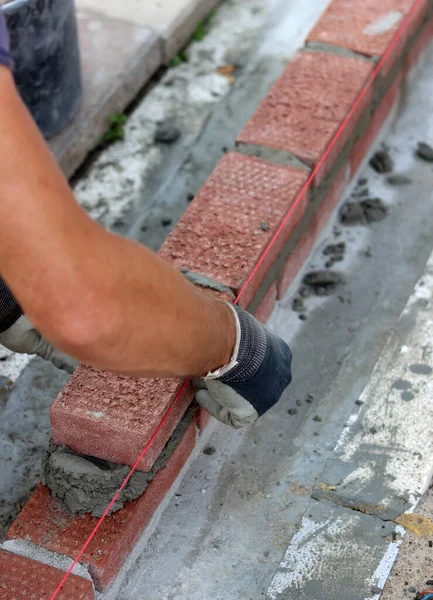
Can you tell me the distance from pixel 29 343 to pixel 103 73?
198cm

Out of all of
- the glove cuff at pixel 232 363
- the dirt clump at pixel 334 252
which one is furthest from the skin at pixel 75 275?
the dirt clump at pixel 334 252

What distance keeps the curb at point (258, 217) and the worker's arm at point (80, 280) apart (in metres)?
0.57

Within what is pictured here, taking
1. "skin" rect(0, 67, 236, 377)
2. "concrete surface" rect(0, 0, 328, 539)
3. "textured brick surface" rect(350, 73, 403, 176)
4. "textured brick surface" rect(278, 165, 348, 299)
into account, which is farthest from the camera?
"textured brick surface" rect(350, 73, 403, 176)

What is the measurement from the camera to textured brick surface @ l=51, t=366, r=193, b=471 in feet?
9.12

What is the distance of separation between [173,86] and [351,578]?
2.86m

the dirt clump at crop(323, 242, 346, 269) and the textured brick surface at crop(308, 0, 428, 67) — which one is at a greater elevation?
the textured brick surface at crop(308, 0, 428, 67)

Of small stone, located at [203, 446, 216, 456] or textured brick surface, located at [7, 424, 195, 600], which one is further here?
small stone, located at [203, 446, 216, 456]

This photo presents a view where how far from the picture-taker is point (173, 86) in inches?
191

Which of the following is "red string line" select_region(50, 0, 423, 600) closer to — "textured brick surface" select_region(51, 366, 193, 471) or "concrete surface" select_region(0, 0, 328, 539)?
"textured brick surface" select_region(51, 366, 193, 471)

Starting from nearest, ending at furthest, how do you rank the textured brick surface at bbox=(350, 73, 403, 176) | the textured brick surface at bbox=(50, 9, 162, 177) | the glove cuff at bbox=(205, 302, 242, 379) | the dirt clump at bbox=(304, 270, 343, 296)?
the glove cuff at bbox=(205, 302, 242, 379), the dirt clump at bbox=(304, 270, 343, 296), the textured brick surface at bbox=(350, 73, 403, 176), the textured brick surface at bbox=(50, 9, 162, 177)

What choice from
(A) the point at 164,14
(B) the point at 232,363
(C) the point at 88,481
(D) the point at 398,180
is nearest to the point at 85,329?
(B) the point at 232,363

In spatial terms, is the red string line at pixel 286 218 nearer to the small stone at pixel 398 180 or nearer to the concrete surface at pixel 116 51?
the small stone at pixel 398 180

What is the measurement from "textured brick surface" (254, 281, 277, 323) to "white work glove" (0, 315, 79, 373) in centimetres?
70

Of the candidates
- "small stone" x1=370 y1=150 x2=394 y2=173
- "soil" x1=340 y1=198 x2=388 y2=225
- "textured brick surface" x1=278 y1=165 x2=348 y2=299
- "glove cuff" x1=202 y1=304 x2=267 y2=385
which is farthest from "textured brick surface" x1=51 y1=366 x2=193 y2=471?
"small stone" x1=370 y1=150 x2=394 y2=173
